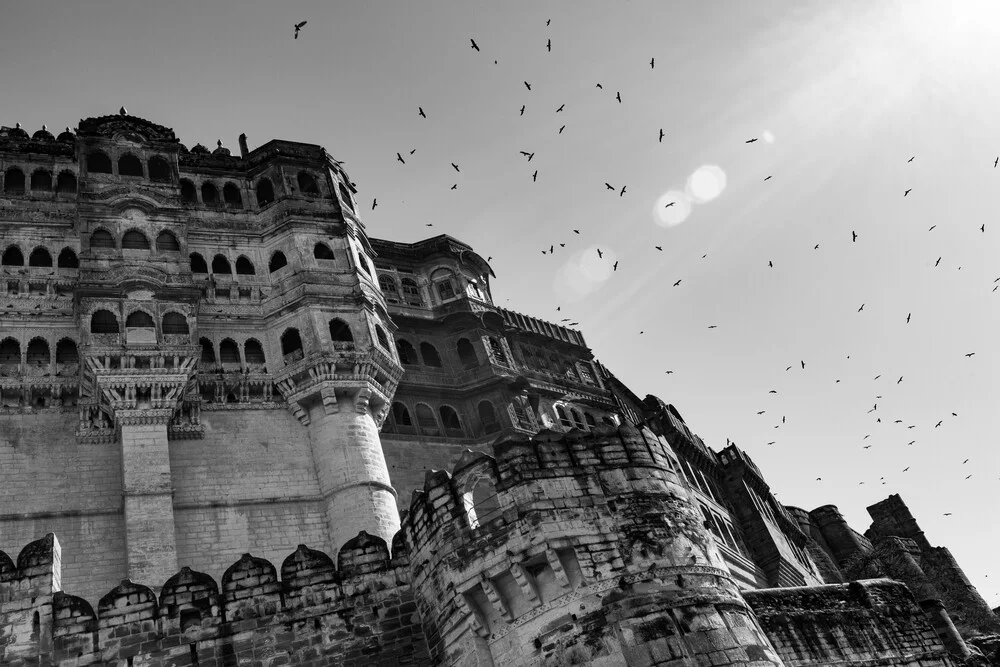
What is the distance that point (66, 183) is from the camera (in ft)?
102

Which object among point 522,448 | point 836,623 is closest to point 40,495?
point 522,448

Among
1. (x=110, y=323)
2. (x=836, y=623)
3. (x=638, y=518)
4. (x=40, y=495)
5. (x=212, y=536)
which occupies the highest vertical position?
(x=110, y=323)

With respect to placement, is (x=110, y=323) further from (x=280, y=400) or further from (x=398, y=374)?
(x=398, y=374)

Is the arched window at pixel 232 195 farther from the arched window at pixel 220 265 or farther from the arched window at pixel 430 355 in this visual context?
the arched window at pixel 430 355

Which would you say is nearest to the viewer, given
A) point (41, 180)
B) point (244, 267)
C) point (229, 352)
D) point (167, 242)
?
point (229, 352)

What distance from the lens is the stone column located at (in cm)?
2262

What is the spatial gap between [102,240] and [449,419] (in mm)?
13569

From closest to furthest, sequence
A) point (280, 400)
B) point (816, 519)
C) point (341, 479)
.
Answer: point (341, 479), point (280, 400), point (816, 519)

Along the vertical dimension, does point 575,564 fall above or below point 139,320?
below

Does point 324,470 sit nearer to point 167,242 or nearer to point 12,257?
point 167,242

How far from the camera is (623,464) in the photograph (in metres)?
14.6

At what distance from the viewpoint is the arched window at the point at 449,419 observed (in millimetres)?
34812

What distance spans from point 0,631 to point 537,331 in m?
29.0

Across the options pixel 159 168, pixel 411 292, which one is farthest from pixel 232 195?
pixel 411 292
